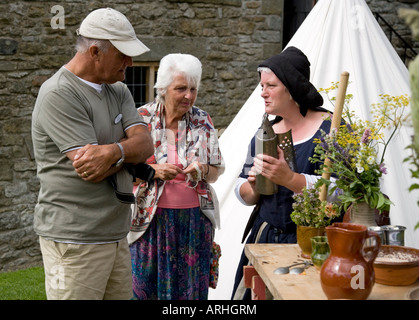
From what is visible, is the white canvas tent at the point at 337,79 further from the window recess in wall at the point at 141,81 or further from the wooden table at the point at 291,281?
the window recess in wall at the point at 141,81

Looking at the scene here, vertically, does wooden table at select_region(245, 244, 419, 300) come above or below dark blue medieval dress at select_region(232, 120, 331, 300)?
below

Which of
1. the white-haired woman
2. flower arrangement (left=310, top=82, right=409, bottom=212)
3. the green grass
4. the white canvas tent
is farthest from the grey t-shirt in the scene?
the green grass

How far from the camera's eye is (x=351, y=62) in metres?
5.27

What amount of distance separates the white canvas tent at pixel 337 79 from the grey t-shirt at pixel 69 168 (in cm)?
184

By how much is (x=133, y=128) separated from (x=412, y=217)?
2.33m

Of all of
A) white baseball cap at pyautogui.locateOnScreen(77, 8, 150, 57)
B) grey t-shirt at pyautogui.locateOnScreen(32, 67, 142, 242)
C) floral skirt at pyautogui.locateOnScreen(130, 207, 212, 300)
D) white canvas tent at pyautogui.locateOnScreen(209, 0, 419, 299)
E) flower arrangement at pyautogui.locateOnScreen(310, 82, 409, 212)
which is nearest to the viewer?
flower arrangement at pyautogui.locateOnScreen(310, 82, 409, 212)

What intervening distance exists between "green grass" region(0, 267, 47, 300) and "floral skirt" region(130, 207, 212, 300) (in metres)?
2.40

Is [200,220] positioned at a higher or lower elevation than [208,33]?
lower

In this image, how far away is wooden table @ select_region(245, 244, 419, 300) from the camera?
225 cm

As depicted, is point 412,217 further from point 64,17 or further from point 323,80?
point 64,17

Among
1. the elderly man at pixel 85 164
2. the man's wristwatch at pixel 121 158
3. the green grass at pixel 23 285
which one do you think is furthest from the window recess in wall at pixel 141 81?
the man's wristwatch at pixel 121 158

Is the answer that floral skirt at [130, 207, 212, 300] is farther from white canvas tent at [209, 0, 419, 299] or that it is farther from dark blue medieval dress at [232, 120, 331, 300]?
white canvas tent at [209, 0, 419, 299]

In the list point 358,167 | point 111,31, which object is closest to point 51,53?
point 111,31
